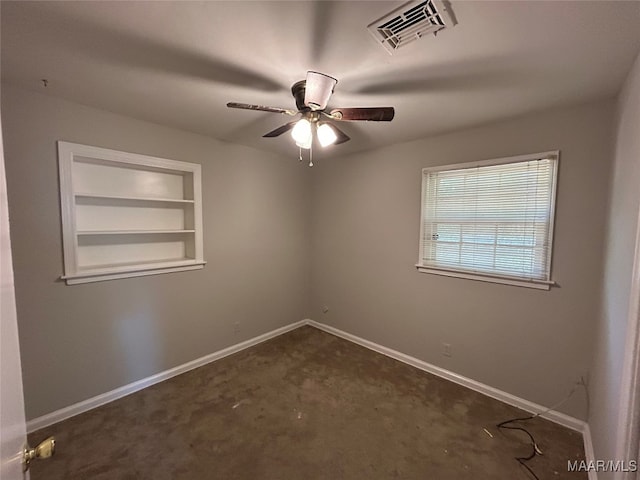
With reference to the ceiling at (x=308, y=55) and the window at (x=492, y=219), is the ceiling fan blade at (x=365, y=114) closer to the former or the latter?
the ceiling at (x=308, y=55)

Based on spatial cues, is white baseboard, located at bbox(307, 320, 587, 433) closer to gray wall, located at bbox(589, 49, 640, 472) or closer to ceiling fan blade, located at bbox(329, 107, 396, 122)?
gray wall, located at bbox(589, 49, 640, 472)

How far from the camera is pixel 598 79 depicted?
1.63m

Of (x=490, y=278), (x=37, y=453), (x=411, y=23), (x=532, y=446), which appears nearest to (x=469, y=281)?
(x=490, y=278)

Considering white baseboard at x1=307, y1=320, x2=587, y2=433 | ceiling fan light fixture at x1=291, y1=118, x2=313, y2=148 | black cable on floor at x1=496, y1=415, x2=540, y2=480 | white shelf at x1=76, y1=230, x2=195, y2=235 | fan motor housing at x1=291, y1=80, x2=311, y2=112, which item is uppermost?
fan motor housing at x1=291, y1=80, x2=311, y2=112

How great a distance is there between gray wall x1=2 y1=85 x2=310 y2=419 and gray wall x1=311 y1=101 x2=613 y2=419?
67cm

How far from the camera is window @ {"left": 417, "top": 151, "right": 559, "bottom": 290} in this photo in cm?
216

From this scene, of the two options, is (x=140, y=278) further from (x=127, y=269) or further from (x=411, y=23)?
(x=411, y=23)

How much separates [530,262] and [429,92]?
1.57 metres

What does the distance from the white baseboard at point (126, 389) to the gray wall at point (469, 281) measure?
1254 mm

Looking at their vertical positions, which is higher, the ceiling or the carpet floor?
the ceiling

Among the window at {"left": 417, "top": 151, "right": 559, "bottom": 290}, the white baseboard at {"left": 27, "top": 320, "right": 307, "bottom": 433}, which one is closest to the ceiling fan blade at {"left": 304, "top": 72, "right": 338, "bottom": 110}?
the window at {"left": 417, "top": 151, "right": 559, "bottom": 290}

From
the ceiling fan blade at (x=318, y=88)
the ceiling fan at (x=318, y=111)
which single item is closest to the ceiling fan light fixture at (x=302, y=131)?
the ceiling fan at (x=318, y=111)

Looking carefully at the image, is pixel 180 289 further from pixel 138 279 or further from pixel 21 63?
pixel 21 63

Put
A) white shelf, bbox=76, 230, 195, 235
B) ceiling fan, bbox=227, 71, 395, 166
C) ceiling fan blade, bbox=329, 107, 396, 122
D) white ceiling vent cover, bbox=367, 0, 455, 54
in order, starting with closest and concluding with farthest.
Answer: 1. white ceiling vent cover, bbox=367, 0, 455, 54
2. ceiling fan, bbox=227, 71, 395, 166
3. ceiling fan blade, bbox=329, 107, 396, 122
4. white shelf, bbox=76, 230, 195, 235
